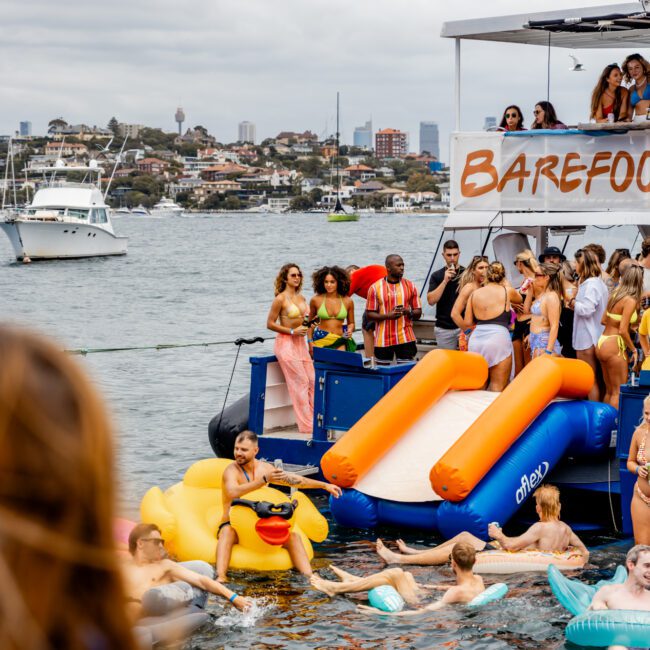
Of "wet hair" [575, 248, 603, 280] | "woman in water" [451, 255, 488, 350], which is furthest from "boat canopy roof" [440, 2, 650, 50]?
"woman in water" [451, 255, 488, 350]

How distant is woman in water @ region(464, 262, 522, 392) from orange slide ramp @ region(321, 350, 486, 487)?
19 centimetres

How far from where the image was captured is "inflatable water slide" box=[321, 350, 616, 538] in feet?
34.0

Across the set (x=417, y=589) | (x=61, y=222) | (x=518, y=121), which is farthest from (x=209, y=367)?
(x=61, y=222)

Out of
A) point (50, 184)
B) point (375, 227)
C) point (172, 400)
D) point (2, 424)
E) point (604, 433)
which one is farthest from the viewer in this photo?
point (375, 227)

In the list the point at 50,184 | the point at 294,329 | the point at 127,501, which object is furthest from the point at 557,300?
the point at 50,184

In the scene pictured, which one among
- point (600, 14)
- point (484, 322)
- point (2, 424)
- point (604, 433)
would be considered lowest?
point (604, 433)

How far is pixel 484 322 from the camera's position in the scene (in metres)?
11.7

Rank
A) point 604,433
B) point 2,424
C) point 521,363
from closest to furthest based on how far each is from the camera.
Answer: point 2,424
point 604,433
point 521,363

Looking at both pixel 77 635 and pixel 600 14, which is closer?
pixel 77 635

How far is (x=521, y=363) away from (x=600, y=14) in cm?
382

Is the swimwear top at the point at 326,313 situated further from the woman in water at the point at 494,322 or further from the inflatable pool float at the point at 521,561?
the inflatable pool float at the point at 521,561

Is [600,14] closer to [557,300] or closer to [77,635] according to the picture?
[557,300]

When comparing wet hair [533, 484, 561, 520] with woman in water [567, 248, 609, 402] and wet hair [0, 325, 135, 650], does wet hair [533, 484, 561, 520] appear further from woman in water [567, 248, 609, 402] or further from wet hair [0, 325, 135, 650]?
wet hair [0, 325, 135, 650]

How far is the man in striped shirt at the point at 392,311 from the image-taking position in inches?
492
